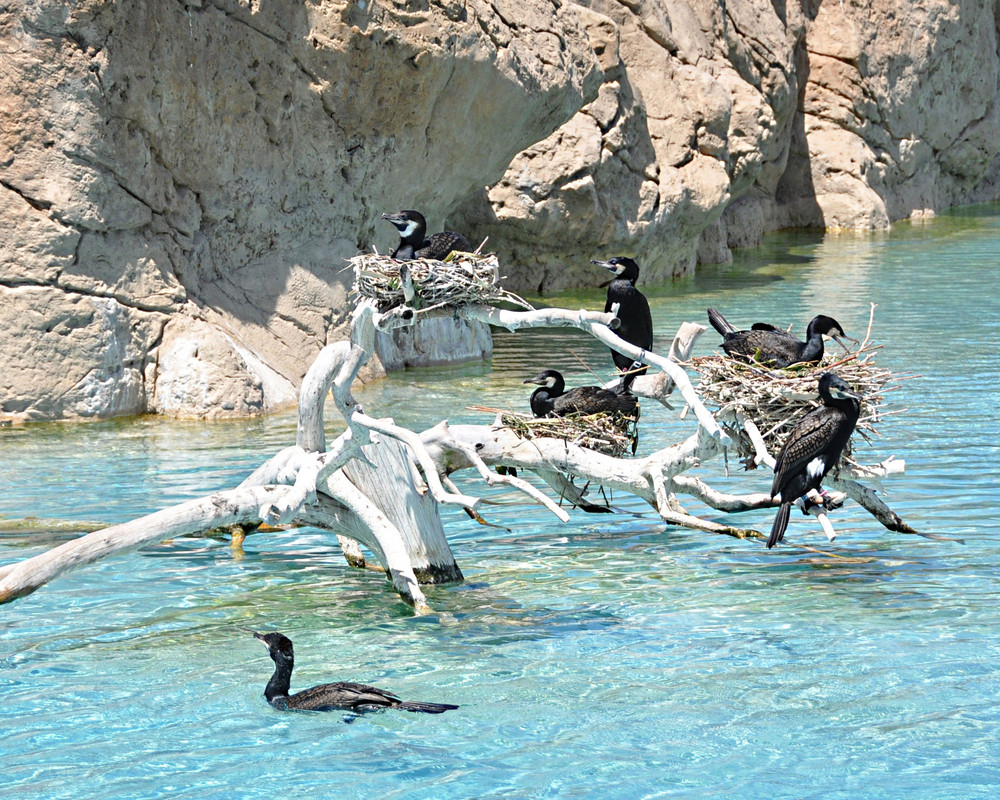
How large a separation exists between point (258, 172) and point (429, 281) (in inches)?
275

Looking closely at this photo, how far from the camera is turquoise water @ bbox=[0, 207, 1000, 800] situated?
5.54 m

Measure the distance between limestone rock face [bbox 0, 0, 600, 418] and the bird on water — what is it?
20.8 ft

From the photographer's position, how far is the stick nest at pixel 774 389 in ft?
22.7

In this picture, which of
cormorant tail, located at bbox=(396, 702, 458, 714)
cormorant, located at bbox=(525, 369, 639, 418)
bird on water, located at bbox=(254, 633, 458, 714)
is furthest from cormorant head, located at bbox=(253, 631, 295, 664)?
cormorant, located at bbox=(525, 369, 639, 418)

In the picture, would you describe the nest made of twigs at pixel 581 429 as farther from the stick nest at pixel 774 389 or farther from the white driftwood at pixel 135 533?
the white driftwood at pixel 135 533

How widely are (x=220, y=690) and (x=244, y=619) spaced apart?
1.03m

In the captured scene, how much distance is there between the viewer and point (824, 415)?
22.1ft

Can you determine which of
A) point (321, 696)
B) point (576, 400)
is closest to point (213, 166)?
point (576, 400)

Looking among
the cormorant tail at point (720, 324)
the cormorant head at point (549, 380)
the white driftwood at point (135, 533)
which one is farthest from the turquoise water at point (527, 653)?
the cormorant tail at point (720, 324)

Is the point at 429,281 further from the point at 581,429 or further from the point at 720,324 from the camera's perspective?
the point at 720,324

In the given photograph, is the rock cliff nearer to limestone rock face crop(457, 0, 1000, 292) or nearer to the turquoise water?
limestone rock face crop(457, 0, 1000, 292)

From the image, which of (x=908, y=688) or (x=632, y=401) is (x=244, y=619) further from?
(x=908, y=688)

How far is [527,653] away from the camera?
6.78m

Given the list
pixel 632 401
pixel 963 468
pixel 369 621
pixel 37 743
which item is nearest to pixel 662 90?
pixel 963 468
